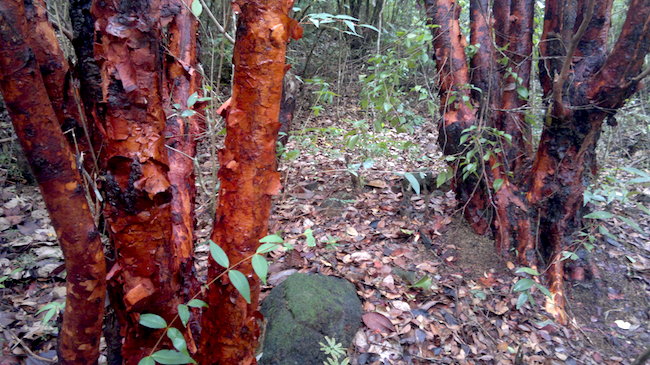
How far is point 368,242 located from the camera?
10.3ft

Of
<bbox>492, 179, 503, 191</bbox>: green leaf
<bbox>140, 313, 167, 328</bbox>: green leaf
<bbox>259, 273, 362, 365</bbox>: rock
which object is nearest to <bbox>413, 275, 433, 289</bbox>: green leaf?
<bbox>259, 273, 362, 365</bbox>: rock

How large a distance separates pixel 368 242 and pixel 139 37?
2445 millimetres

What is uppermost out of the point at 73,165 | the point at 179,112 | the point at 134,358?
the point at 179,112

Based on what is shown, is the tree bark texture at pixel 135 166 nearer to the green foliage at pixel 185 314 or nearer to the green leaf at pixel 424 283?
the green foliage at pixel 185 314

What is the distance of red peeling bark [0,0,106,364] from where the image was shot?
3.05ft

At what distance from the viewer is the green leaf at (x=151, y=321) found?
1.08 metres

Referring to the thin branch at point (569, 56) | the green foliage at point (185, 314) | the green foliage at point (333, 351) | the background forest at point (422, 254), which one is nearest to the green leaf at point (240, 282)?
the green foliage at point (185, 314)

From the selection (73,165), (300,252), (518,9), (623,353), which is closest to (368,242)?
(300,252)

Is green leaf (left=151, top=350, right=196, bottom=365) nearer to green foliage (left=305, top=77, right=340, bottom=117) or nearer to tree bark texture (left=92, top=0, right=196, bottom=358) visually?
tree bark texture (left=92, top=0, right=196, bottom=358)

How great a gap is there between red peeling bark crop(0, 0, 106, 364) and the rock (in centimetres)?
104

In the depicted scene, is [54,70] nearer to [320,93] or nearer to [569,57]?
[320,93]

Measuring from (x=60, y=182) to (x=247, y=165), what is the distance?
0.50 m

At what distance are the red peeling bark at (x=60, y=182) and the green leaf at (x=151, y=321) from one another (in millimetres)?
189

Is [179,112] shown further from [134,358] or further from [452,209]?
[452,209]
